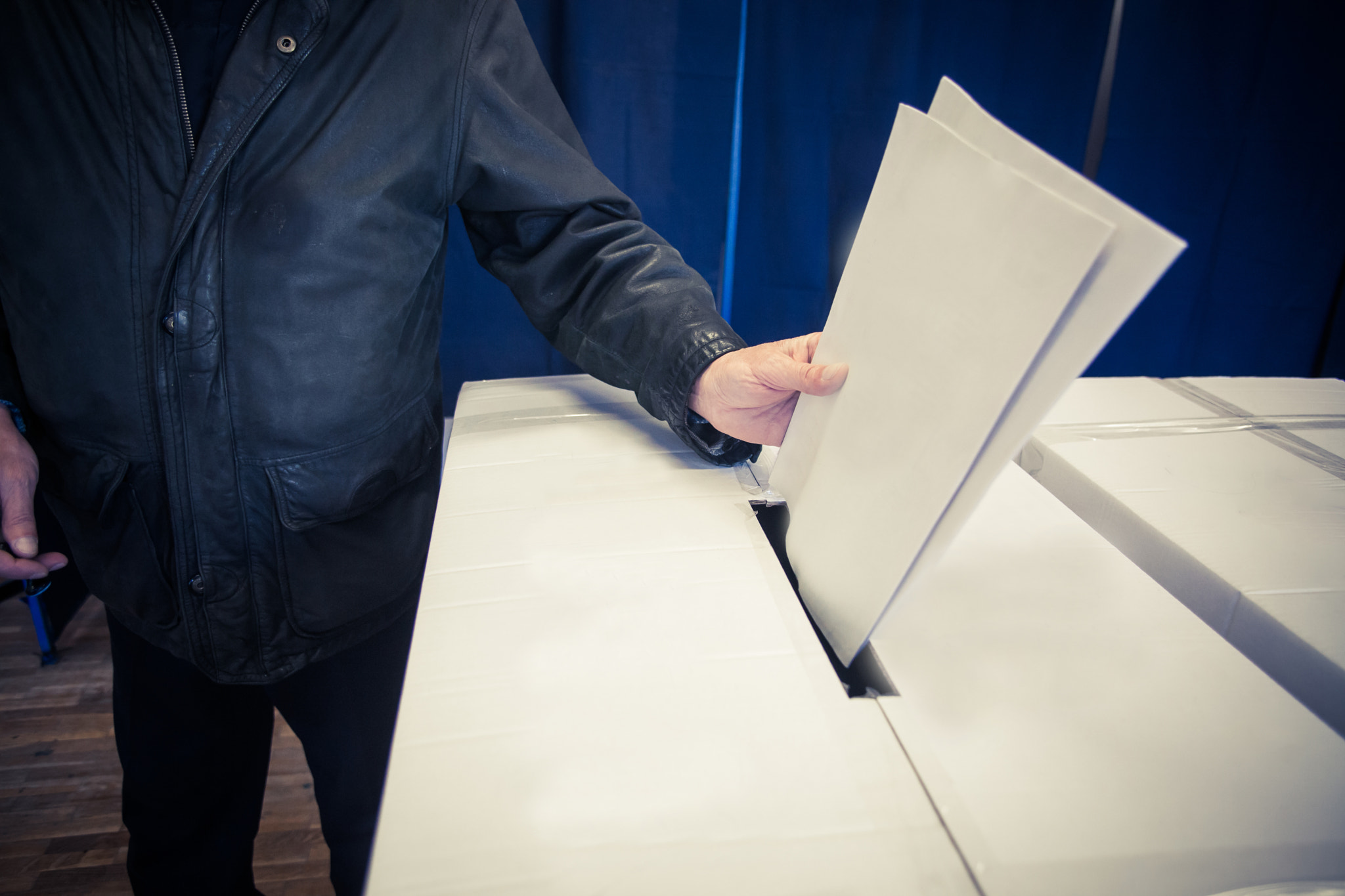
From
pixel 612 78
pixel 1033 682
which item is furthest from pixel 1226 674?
pixel 612 78

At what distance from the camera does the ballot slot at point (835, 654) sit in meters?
0.46

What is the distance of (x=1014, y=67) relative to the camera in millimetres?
1474

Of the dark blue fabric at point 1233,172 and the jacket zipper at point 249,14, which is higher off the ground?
the dark blue fabric at point 1233,172

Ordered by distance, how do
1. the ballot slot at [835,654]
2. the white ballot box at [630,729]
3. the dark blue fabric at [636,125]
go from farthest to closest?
the dark blue fabric at [636,125] < the ballot slot at [835,654] < the white ballot box at [630,729]

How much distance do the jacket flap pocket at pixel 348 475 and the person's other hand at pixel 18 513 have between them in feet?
0.57

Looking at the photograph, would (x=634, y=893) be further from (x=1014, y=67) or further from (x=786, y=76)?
(x=1014, y=67)

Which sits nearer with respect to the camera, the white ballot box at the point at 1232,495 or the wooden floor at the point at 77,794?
the white ballot box at the point at 1232,495

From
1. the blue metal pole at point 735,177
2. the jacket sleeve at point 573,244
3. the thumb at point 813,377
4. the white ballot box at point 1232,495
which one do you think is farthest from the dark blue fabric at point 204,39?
the blue metal pole at point 735,177

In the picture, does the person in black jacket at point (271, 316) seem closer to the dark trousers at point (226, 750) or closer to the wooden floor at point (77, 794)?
the dark trousers at point (226, 750)

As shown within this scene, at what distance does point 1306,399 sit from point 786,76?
1.03 m

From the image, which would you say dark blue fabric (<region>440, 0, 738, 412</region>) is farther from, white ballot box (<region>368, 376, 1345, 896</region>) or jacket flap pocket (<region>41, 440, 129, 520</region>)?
white ballot box (<region>368, 376, 1345, 896</region>)

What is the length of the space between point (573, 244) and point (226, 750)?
0.66 meters

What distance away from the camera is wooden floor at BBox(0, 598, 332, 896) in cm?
109

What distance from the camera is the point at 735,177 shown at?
1.47 m
